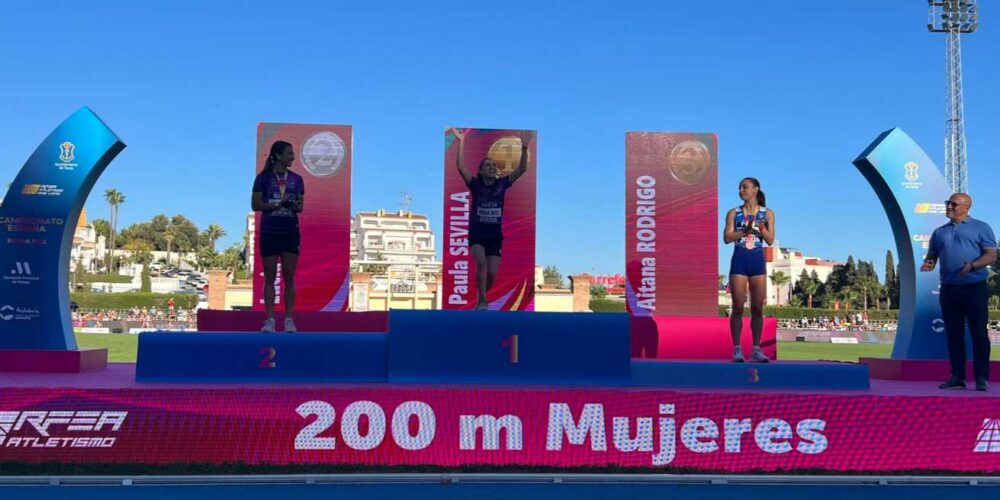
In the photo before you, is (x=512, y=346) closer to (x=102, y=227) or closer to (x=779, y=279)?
(x=779, y=279)

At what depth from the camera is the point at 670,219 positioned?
13422 mm

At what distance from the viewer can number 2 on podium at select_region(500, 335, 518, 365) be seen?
6277 mm

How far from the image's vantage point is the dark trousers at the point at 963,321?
658cm

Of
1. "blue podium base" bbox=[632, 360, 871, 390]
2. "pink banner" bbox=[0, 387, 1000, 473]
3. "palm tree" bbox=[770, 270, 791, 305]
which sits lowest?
"pink banner" bbox=[0, 387, 1000, 473]

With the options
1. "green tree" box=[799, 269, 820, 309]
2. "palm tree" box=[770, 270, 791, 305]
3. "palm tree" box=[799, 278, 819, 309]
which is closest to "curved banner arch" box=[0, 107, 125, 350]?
"green tree" box=[799, 269, 820, 309]

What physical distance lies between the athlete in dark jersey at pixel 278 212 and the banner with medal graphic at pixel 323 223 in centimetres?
602

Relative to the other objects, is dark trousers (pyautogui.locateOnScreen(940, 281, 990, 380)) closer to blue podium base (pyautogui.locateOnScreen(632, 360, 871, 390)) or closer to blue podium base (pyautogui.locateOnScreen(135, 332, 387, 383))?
blue podium base (pyautogui.locateOnScreen(632, 360, 871, 390))

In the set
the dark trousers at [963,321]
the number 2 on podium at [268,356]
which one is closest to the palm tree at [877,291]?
the dark trousers at [963,321]

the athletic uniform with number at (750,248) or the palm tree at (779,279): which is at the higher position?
the palm tree at (779,279)

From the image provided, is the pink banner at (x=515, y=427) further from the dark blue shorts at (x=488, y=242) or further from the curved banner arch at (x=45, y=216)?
the curved banner arch at (x=45, y=216)

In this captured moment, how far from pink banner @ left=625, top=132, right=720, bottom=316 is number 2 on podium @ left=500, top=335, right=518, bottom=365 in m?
7.37

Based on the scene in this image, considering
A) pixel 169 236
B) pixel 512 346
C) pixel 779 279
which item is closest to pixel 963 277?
pixel 512 346

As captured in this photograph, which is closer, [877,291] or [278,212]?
[278,212]

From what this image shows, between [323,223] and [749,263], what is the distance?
8.44 metres
